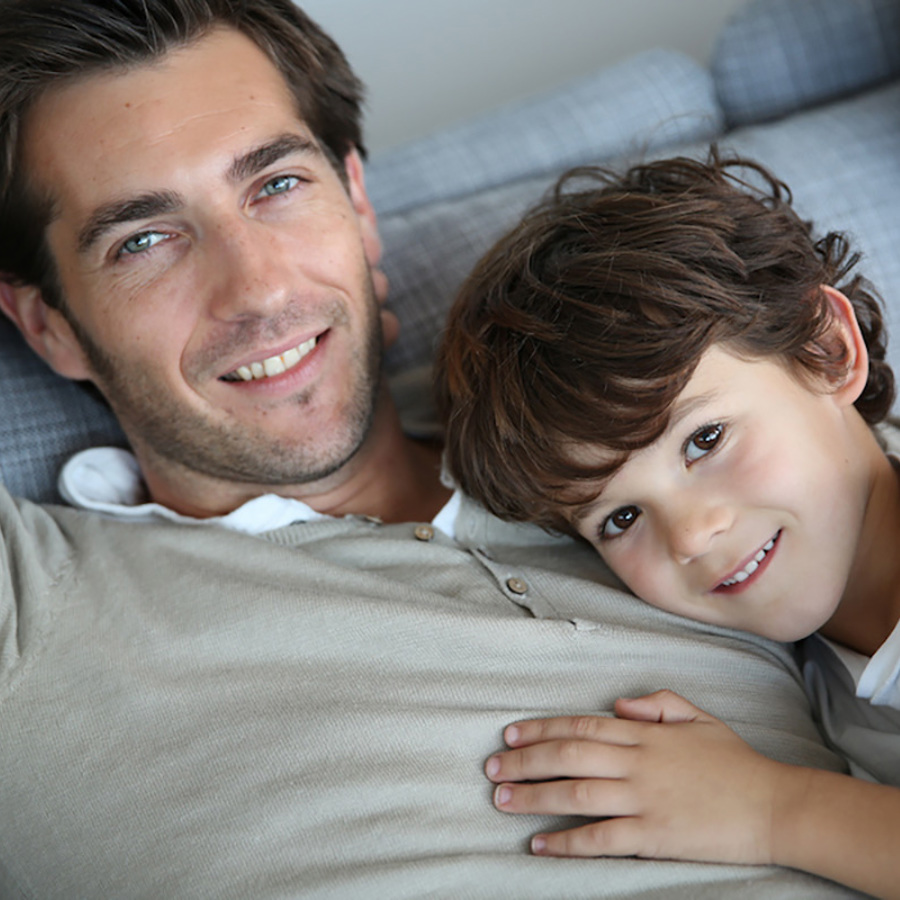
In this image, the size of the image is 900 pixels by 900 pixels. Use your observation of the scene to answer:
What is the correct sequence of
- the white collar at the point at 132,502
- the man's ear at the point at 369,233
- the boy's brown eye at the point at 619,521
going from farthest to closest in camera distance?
the man's ear at the point at 369,233 < the white collar at the point at 132,502 < the boy's brown eye at the point at 619,521

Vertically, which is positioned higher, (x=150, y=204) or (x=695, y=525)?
(x=150, y=204)

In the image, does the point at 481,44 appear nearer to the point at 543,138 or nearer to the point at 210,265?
the point at 543,138

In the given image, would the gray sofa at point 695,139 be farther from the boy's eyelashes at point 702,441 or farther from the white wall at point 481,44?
the boy's eyelashes at point 702,441

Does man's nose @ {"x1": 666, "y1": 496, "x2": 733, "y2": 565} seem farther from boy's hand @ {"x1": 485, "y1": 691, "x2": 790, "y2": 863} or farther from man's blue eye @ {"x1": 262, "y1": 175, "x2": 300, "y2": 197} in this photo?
man's blue eye @ {"x1": 262, "y1": 175, "x2": 300, "y2": 197}

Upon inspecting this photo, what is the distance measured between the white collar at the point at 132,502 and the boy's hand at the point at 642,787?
0.40 m

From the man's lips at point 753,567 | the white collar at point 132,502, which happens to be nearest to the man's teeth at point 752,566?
the man's lips at point 753,567

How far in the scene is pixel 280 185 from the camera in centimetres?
145

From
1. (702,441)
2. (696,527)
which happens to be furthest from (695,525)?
(702,441)

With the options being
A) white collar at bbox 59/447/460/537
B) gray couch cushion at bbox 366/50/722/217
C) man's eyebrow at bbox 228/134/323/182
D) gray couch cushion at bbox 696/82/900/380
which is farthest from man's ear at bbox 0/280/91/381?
gray couch cushion at bbox 696/82/900/380

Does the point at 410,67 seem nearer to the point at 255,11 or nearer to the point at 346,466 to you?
the point at 255,11

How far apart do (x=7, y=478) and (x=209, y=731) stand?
609 millimetres

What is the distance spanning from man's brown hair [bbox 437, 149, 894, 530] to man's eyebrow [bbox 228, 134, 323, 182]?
1.10 ft

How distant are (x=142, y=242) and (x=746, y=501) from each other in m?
0.87

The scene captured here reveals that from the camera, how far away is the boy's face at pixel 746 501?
46.4 inches
